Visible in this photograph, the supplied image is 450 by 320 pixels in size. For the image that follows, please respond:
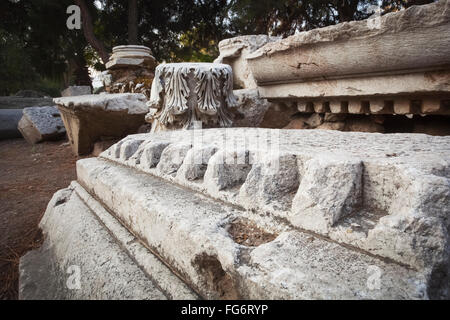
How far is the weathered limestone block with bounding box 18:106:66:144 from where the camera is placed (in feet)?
15.5

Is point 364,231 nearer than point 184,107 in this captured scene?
Yes

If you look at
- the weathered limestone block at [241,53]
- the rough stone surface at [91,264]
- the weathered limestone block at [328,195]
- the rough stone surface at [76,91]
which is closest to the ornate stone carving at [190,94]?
the weathered limestone block at [241,53]

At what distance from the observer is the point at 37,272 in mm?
1036

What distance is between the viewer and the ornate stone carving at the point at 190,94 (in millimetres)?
1938

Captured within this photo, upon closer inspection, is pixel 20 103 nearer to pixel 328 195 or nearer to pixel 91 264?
pixel 91 264

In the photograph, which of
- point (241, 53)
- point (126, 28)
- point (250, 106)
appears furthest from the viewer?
point (126, 28)

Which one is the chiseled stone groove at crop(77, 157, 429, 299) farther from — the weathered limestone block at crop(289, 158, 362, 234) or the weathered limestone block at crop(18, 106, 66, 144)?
the weathered limestone block at crop(18, 106, 66, 144)

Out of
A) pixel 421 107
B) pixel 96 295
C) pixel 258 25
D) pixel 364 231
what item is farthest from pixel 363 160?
pixel 258 25

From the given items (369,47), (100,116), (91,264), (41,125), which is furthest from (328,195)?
(41,125)

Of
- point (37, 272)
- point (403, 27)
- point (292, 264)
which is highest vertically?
point (403, 27)

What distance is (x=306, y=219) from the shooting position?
612 mm

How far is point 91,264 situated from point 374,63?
1615 millimetres

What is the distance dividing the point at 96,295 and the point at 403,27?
1643mm
